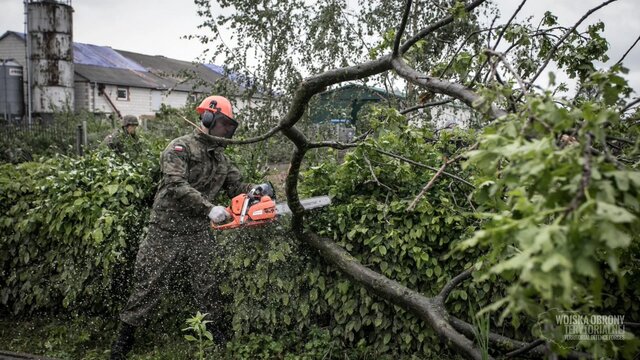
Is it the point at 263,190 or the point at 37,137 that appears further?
the point at 37,137

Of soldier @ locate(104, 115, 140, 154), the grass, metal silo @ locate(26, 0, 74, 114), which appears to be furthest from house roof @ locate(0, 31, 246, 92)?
the grass

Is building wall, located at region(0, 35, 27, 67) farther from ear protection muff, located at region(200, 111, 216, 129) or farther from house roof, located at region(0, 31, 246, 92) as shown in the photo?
ear protection muff, located at region(200, 111, 216, 129)

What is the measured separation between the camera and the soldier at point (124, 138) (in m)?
5.23

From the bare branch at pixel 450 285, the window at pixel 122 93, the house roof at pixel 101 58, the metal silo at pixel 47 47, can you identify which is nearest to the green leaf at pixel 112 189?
the bare branch at pixel 450 285

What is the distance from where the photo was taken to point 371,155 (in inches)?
164

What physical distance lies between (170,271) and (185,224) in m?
0.42

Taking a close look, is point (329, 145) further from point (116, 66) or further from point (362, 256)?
point (116, 66)

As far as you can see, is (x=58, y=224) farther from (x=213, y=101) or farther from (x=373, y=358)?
(x=373, y=358)

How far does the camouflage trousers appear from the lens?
4305 millimetres

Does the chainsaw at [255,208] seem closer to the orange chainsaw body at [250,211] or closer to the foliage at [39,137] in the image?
the orange chainsaw body at [250,211]

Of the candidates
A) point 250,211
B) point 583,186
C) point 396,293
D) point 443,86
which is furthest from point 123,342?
point 583,186

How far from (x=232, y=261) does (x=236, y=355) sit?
2.51ft

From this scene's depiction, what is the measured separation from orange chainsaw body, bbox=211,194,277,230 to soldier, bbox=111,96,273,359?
8 centimetres

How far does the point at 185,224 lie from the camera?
4.49 meters
